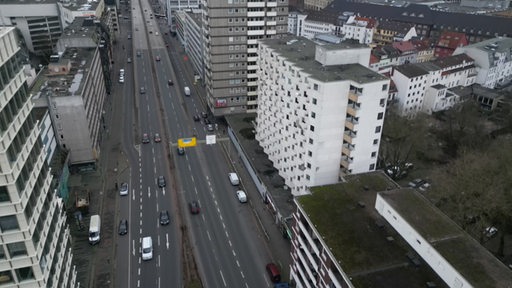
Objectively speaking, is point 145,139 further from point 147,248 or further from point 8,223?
point 8,223

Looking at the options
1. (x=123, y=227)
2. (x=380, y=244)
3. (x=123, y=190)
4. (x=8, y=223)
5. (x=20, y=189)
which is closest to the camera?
(x=8, y=223)

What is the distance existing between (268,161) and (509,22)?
139842 mm

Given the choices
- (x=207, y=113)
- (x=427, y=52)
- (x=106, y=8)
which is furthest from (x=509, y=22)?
(x=106, y=8)

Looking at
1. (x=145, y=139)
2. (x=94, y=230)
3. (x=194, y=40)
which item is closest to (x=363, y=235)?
(x=94, y=230)

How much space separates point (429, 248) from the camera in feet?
134

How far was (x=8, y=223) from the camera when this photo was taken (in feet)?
90.6

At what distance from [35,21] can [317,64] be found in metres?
141

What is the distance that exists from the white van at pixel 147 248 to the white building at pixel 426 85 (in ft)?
250

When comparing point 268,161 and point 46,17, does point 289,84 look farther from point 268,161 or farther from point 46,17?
point 46,17

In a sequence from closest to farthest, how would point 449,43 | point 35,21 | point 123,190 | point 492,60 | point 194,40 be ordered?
1. point 123,190
2. point 492,60
3. point 194,40
4. point 449,43
5. point 35,21

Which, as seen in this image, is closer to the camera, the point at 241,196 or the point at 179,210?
the point at 179,210

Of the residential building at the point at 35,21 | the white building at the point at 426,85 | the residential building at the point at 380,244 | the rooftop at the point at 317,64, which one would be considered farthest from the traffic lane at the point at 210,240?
the residential building at the point at 35,21

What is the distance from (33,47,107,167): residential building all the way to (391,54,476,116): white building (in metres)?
78.5

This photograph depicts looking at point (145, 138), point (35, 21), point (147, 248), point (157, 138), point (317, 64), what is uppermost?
point (317, 64)
